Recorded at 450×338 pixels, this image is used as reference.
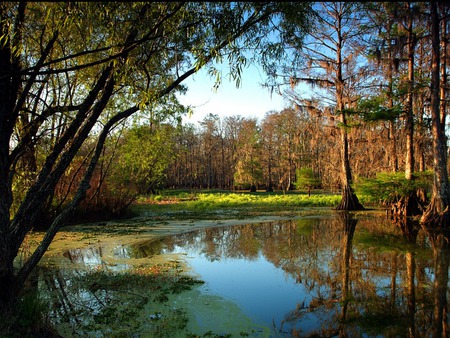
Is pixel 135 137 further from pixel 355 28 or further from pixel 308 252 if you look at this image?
pixel 355 28

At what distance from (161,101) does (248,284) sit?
10.5ft

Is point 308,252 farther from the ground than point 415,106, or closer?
closer

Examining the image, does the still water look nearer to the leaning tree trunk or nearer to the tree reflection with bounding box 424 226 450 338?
the tree reflection with bounding box 424 226 450 338

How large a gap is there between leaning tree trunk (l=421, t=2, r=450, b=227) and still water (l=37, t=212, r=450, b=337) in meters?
1.14

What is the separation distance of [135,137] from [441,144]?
36.5ft

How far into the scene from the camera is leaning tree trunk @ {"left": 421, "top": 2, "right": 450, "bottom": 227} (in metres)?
10.6

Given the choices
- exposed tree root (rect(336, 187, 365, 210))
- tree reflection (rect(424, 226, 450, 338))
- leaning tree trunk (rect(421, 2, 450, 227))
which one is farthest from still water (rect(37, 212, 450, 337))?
exposed tree root (rect(336, 187, 365, 210))

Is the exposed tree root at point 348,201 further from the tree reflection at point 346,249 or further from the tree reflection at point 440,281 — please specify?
the tree reflection at point 440,281

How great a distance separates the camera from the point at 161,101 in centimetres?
511

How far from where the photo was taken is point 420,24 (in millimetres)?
12469

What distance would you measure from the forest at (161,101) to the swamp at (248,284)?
1.19 meters

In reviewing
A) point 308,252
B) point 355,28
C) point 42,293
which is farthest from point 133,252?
point 355,28

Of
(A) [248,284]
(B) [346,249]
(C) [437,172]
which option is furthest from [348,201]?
(A) [248,284]

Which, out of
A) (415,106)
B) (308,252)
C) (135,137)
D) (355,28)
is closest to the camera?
(308,252)
